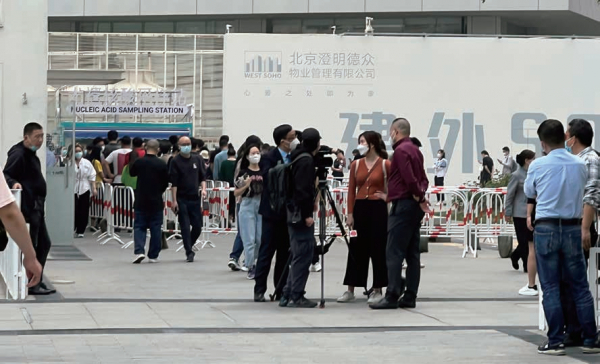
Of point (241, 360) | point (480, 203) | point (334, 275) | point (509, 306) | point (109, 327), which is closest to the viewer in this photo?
point (241, 360)

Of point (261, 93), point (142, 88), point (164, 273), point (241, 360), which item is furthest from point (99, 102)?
point (241, 360)

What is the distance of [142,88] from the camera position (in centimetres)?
3572

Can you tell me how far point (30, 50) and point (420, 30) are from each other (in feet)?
117

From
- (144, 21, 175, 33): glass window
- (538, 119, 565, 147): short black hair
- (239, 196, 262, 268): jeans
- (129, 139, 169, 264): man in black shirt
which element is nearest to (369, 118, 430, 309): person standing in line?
(538, 119, 565, 147): short black hair

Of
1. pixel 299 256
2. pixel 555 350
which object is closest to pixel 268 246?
pixel 299 256

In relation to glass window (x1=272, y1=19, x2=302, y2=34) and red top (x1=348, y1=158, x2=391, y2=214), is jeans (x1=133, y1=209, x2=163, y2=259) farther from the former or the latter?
glass window (x1=272, y1=19, x2=302, y2=34)

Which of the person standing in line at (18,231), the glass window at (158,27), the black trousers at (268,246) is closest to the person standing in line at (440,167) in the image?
the glass window at (158,27)

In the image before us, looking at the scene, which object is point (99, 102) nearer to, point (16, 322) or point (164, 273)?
point (164, 273)

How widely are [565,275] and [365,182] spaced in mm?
3713

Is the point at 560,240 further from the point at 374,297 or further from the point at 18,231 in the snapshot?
the point at 18,231

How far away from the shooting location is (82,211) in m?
23.1

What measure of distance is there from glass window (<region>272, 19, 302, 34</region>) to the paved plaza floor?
37.4 metres

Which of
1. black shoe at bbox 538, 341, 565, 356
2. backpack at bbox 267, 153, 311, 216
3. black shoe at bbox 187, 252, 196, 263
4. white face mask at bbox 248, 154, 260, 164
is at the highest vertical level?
white face mask at bbox 248, 154, 260, 164

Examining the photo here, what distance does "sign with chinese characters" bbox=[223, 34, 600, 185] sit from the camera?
1491 inches
